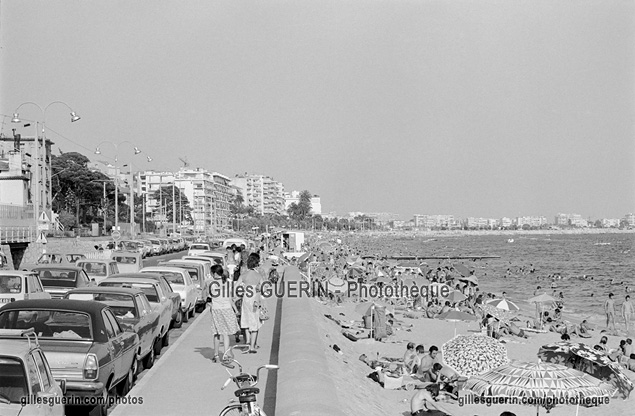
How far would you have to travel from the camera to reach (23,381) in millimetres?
6523

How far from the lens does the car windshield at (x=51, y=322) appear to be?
9.23 m

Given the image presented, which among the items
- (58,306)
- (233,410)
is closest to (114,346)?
(58,306)

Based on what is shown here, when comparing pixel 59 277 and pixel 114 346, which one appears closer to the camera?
pixel 114 346

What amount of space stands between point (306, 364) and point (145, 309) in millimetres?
3260

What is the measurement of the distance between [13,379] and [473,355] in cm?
1067

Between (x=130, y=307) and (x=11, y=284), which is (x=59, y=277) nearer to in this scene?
(x=11, y=284)

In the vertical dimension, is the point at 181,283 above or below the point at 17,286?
below

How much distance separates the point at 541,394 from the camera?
10.5 metres

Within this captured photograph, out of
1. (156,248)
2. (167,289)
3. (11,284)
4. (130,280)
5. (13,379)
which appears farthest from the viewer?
(156,248)

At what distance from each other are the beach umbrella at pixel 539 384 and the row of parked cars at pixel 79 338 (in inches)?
199

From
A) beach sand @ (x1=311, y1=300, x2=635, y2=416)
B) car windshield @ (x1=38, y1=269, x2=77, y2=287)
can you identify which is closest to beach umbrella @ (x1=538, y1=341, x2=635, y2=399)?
beach sand @ (x1=311, y1=300, x2=635, y2=416)

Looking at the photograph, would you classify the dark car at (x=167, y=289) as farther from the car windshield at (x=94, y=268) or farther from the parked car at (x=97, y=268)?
the car windshield at (x=94, y=268)

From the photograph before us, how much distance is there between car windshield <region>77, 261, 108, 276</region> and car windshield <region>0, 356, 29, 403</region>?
16.5m

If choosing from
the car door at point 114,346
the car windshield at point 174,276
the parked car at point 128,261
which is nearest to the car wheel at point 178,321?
the car windshield at point 174,276
